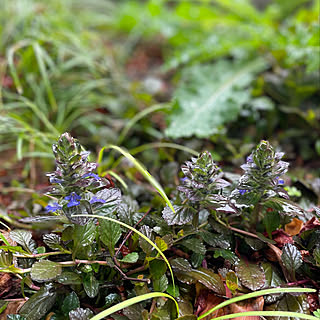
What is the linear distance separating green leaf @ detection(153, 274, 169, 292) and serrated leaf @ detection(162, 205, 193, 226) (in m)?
0.16

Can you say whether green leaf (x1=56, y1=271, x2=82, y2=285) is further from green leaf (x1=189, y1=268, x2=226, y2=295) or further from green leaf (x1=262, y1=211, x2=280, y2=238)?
green leaf (x1=262, y1=211, x2=280, y2=238)

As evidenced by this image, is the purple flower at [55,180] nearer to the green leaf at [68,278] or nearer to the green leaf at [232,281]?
the green leaf at [68,278]

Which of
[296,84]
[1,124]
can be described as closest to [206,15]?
[296,84]

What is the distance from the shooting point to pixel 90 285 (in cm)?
93

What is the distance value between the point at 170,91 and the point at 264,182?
1532 millimetres

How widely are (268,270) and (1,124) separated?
1305 millimetres

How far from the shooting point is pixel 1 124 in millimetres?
1544

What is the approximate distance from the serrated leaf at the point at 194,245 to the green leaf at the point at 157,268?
0.29 ft

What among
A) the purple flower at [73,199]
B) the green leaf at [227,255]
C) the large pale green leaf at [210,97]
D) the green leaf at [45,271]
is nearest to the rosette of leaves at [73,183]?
the purple flower at [73,199]

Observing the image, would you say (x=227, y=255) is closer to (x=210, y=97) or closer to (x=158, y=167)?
(x=158, y=167)

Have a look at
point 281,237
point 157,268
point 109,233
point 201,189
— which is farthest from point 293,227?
point 109,233

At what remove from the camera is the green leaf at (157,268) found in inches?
38.0

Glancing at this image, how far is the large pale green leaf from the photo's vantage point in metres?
1.75

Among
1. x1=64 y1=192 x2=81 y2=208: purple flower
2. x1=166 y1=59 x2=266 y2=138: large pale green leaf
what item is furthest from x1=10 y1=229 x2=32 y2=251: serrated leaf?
x1=166 y1=59 x2=266 y2=138: large pale green leaf
